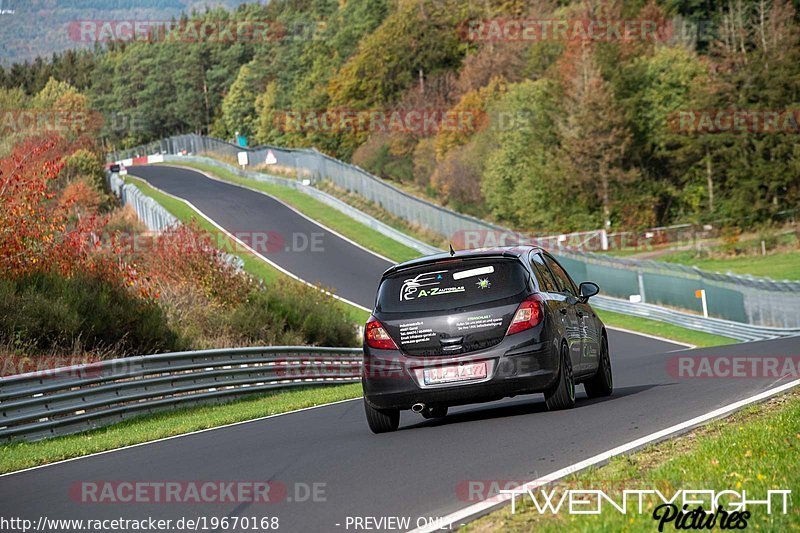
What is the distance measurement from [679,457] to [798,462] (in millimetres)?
897

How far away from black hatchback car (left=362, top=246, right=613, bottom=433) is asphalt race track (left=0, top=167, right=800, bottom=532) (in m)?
0.35

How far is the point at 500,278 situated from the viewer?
1137 centimetres

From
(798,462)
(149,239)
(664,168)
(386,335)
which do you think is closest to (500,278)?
(386,335)

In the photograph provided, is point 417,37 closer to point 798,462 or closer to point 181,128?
point 181,128

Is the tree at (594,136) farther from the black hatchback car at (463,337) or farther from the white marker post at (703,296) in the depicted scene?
the black hatchback car at (463,337)

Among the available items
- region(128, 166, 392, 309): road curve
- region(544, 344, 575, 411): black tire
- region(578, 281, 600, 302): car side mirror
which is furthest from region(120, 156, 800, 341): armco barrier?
region(544, 344, 575, 411): black tire

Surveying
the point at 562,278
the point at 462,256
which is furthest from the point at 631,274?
the point at 462,256

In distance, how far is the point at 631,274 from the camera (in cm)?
4491

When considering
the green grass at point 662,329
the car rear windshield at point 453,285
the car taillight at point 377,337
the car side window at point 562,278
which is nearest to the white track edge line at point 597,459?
the car rear windshield at point 453,285

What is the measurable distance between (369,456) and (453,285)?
7.78 feet

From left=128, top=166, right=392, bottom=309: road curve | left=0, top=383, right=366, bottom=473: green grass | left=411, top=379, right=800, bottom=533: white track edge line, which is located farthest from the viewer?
left=128, top=166, right=392, bottom=309: road curve

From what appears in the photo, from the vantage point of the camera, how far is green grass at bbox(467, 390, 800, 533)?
588 centimetres

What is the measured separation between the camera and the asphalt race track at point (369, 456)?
7562 millimetres

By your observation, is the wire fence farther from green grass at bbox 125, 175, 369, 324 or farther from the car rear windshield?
the car rear windshield
